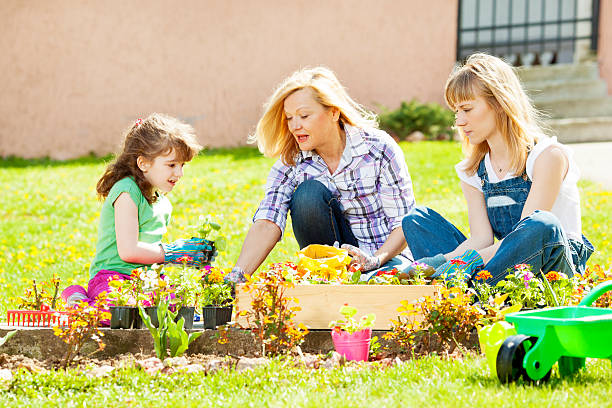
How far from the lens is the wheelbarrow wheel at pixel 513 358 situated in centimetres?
228

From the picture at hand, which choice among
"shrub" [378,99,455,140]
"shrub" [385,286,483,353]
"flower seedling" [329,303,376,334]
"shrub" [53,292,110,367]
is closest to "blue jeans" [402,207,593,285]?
"shrub" [385,286,483,353]

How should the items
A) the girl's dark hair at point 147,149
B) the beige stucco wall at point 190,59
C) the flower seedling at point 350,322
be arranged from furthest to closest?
1. the beige stucco wall at point 190,59
2. the girl's dark hair at point 147,149
3. the flower seedling at point 350,322

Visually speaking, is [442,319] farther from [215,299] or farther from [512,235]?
[215,299]

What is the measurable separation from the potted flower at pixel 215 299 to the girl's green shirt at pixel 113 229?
2.64 ft

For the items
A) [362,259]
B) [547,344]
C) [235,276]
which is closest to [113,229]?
[235,276]

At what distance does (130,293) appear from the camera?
122 inches

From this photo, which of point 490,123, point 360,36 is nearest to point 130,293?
point 490,123

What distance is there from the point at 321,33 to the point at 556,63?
4.00m

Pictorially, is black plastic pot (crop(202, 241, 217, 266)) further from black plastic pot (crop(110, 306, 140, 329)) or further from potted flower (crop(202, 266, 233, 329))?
black plastic pot (crop(110, 306, 140, 329))

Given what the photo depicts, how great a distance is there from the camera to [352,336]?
2.73m

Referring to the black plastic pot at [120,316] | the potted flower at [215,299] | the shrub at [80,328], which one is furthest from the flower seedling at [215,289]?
the shrub at [80,328]

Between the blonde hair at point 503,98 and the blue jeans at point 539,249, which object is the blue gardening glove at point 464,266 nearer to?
the blue jeans at point 539,249

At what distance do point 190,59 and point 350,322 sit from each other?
11.0 metres

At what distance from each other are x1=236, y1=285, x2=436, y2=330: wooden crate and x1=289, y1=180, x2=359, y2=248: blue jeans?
38.9 inches
